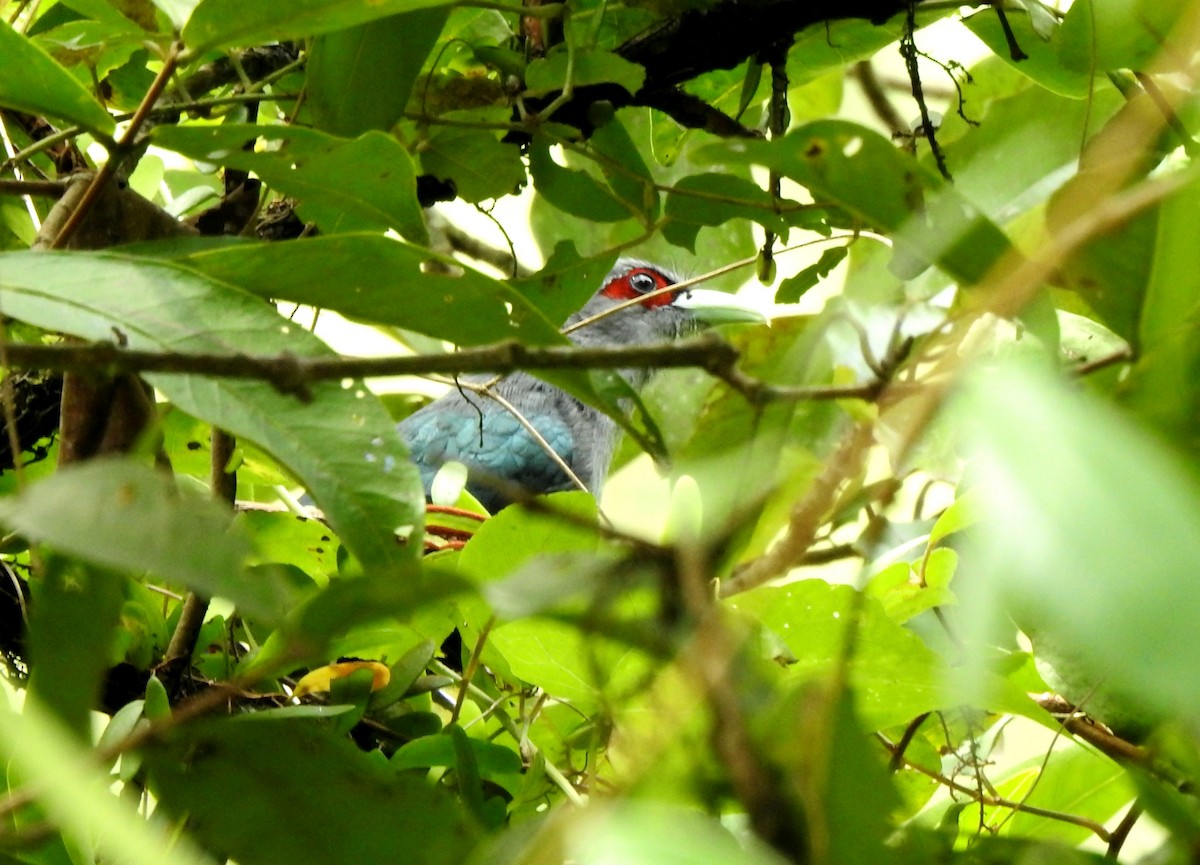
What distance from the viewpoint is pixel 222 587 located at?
413 mm

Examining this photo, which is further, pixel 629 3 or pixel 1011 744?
pixel 1011 744

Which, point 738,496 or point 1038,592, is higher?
point 1038,592

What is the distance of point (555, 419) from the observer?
3.21 metres

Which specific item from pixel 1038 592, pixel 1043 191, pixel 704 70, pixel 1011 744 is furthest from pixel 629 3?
pixel 1011 744

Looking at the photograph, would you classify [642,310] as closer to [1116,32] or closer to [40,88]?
[1116,32]

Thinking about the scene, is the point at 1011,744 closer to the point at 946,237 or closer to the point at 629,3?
the point at 629,3

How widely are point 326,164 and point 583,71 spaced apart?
0.99ft

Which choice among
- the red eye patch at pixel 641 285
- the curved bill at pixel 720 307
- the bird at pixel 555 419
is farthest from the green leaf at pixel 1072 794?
the red eye patch at pixel 641 285

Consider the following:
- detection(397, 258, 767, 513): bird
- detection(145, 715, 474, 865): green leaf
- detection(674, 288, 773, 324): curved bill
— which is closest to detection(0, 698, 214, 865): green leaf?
detection(145, 715, 474, 865): green leaf

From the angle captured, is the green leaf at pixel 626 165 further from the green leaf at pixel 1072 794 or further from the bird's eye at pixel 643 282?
the bird's eye at pixel 643 282

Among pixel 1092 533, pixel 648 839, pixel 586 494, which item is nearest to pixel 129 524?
pixel 648 839

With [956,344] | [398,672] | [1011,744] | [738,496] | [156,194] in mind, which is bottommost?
[1011,744]

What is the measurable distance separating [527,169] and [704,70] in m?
0.20

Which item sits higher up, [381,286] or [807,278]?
[381,286]
